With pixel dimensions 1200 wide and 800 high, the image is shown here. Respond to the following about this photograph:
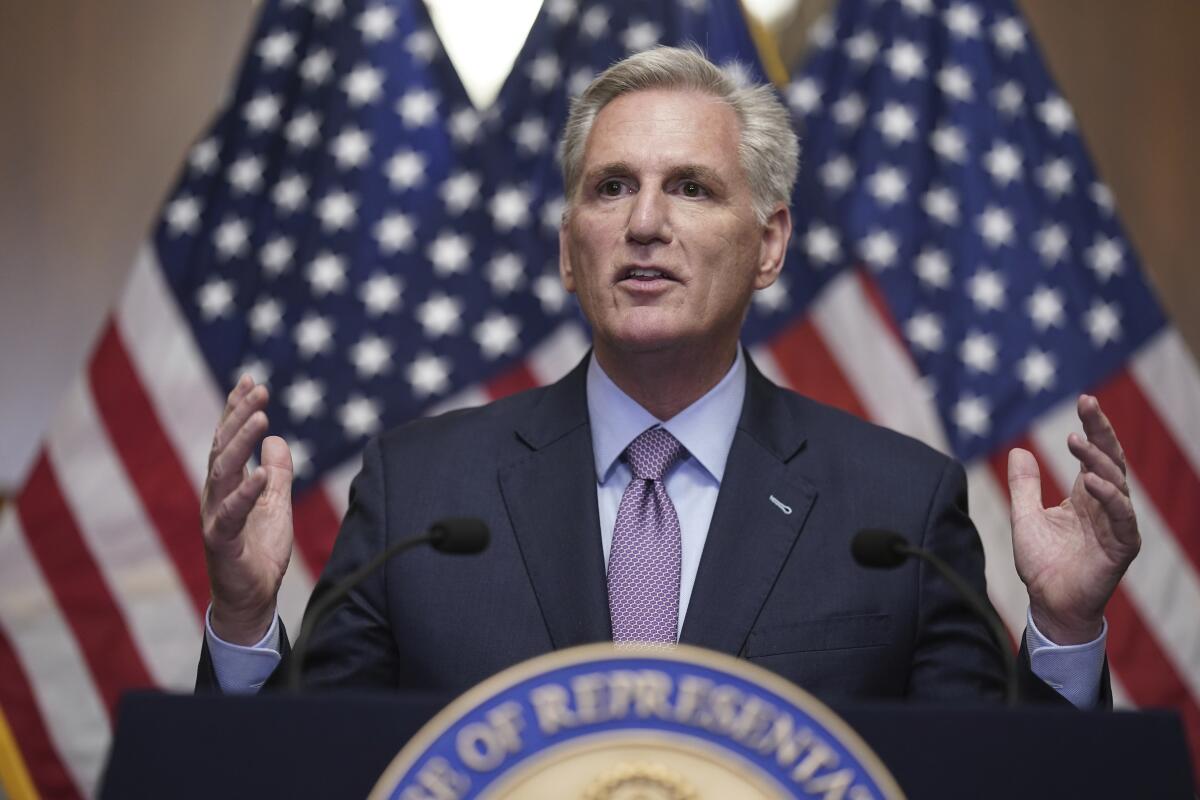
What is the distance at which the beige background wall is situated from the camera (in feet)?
15.0

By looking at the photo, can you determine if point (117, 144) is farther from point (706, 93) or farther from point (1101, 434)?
point (1101, 434)

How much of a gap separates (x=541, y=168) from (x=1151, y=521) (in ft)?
5.63

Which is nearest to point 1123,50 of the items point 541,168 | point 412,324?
point 541,168

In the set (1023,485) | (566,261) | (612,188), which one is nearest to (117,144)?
(566,261)

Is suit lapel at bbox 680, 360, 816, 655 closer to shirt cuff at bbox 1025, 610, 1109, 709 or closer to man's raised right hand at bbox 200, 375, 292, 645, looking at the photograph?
shirt cuff at bbox 1025, 610, 1109, 709

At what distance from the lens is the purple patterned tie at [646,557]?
191 centimetres

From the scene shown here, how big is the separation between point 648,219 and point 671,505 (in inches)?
16.3

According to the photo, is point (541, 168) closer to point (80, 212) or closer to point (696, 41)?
point (696, 41)

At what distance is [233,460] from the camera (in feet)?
5.12

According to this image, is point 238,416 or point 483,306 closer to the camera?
point 238,416

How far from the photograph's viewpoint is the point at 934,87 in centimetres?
361

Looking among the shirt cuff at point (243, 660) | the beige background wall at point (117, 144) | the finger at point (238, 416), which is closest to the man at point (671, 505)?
the shirt cuff at point (243, 660)

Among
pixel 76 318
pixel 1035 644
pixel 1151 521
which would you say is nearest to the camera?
pixel 1035 644

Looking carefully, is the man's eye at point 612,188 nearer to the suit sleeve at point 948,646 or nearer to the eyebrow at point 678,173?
the eyebrow at point 678,173
